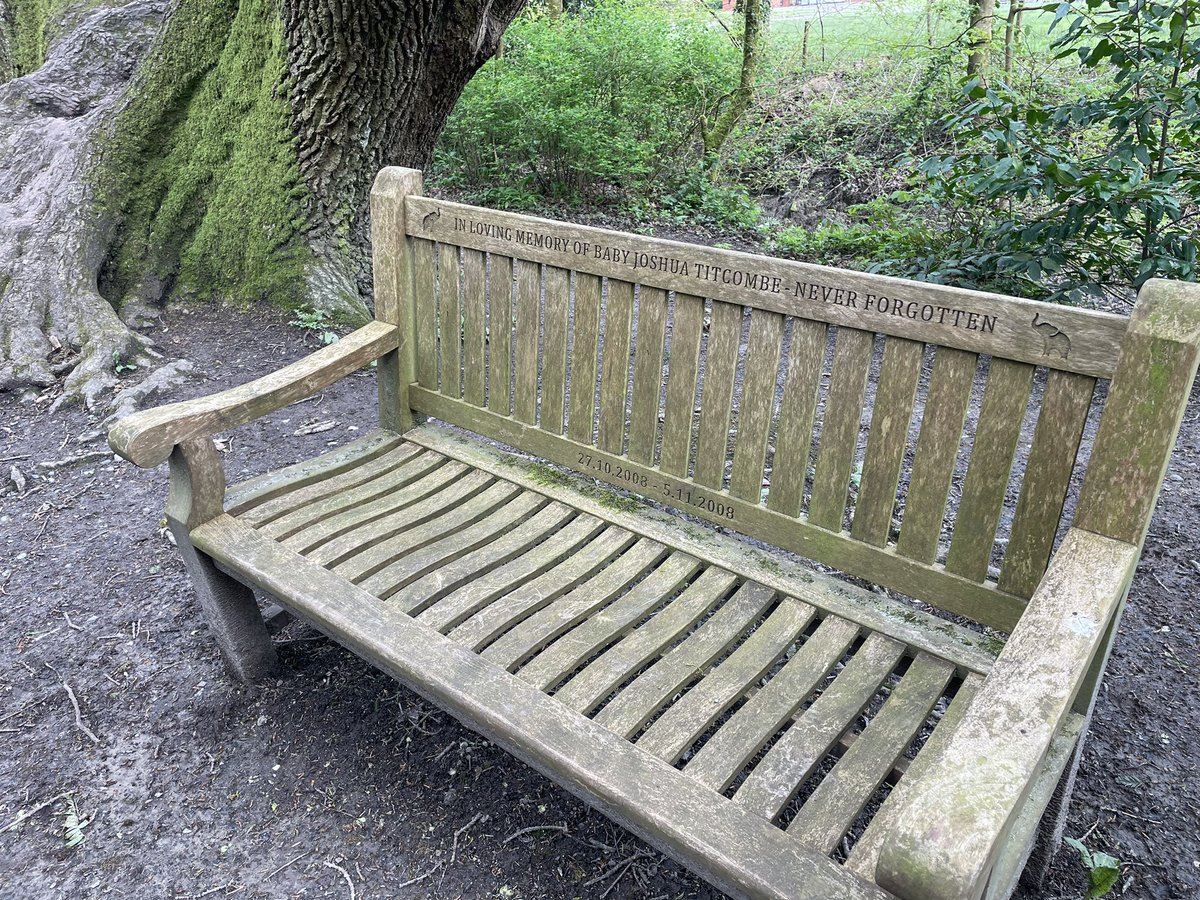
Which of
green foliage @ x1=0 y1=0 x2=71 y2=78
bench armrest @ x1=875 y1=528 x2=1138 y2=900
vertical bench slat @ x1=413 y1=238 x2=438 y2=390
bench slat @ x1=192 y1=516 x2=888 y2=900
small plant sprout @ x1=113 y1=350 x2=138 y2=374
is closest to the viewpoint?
bench armrest @ x1=875 y1=528 x2=1138 y2=900

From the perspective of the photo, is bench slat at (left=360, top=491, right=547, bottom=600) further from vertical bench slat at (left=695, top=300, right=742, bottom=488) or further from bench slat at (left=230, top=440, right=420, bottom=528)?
vertical bench slat at (left=695, top=300, right=742, bottom=488)

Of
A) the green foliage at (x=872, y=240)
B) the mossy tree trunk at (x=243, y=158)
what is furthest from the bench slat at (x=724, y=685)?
the green foliage at (x=872, y=240)

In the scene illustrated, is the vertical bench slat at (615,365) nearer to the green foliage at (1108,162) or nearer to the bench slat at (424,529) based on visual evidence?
the bench slat at (424,529)

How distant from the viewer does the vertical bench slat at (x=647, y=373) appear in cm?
231

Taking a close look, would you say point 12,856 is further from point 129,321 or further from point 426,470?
point 129,321

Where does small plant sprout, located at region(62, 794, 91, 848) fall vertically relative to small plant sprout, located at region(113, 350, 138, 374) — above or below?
below

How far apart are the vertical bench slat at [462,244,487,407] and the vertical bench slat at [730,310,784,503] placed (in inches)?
35.3

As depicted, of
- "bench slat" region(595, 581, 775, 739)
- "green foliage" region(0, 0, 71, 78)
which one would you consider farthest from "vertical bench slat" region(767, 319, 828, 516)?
"green foliage" region(0, 0, 71, 78)

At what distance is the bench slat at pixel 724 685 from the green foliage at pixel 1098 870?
2.81 feet

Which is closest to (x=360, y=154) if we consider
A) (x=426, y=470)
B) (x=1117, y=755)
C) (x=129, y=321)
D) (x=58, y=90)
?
(x=129, y=321)

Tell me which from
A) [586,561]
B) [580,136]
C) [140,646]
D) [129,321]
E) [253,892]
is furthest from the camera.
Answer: [580,136]

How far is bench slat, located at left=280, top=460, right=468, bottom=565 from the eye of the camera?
7.73ft

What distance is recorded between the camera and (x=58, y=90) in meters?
5.54

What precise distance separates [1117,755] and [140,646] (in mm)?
2894
